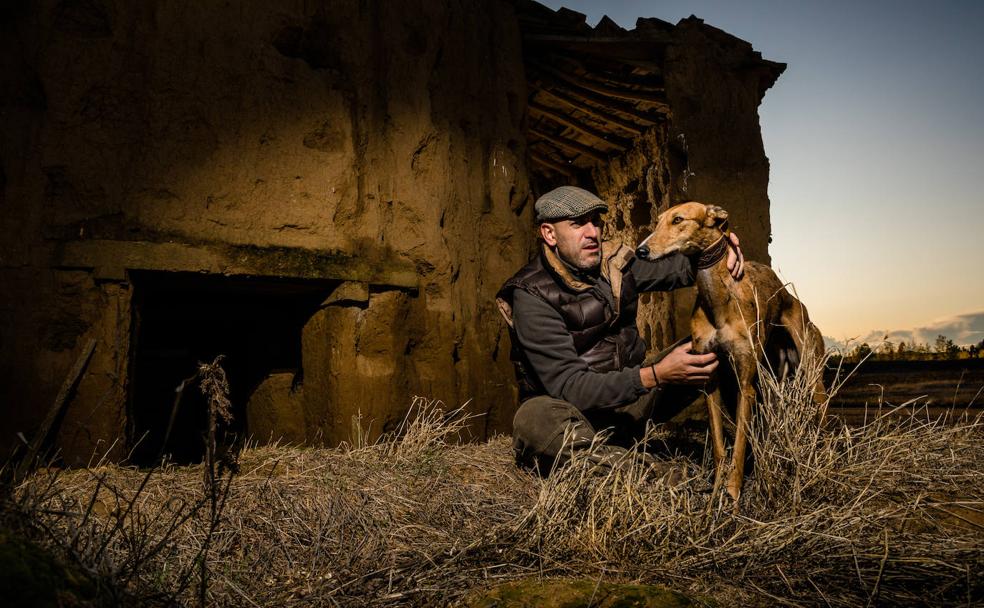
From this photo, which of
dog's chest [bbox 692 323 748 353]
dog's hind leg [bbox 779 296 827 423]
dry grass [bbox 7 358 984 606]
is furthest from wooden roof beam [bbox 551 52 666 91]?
dry grass [bbox 7 358 984 606]

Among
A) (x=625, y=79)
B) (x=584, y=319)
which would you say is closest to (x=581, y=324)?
(x=584, y=319)

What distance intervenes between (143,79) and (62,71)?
36 centimetres

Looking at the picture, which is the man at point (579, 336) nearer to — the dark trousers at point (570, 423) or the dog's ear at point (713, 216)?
the dark trousers at point (570, 423)

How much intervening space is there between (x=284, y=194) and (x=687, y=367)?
2.47 m

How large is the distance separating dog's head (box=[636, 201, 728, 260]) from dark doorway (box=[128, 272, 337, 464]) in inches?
93.8

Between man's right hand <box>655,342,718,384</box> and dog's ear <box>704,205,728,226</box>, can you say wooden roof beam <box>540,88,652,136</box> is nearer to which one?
dog's ear <box>704,205,728,226</box>

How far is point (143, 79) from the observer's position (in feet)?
10.8

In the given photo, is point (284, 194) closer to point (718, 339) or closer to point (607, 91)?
point (718, 339)

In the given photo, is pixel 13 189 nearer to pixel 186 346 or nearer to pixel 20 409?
pixel 20 409

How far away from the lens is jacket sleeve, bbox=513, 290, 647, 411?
114 inches

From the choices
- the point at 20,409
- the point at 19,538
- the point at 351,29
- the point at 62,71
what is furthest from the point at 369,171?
the point at 19,538

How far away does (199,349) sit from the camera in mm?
5023

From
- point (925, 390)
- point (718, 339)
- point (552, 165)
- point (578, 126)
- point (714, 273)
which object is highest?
point (578, 126)

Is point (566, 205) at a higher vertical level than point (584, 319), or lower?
higher
